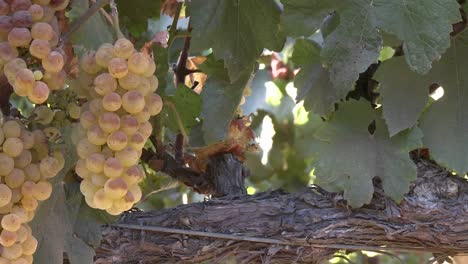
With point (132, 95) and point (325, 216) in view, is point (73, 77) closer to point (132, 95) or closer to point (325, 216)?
point (132, 95)

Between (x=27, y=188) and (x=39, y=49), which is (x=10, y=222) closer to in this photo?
(x=27, y=188)

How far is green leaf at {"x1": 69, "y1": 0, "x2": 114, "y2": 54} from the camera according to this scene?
0.93m

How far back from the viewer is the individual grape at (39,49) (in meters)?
0.78

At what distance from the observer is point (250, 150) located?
4.42 ft

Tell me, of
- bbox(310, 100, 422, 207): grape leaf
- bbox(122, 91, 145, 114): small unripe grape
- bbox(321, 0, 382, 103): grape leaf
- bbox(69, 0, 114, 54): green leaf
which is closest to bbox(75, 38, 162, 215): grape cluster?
bbox(122, 91, 145, 114): small unripe grape

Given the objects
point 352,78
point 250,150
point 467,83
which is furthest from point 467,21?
point 250,150

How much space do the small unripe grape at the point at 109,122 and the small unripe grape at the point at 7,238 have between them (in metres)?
0.14

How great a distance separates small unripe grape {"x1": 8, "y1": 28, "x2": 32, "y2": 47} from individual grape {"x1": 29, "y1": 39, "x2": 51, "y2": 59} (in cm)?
1

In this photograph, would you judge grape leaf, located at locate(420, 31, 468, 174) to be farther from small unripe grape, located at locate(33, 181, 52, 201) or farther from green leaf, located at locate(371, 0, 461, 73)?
small unripe grape, located at locate(33, 181, 52, 201)

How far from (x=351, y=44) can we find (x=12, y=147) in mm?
404

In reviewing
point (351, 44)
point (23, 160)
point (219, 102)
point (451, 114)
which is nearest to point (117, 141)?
point (23, 160)

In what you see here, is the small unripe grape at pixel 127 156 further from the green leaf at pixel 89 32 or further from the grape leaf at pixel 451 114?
the grape leaf at pixel 451 114

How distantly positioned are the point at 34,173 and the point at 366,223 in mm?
475

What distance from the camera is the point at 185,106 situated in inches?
48.1
